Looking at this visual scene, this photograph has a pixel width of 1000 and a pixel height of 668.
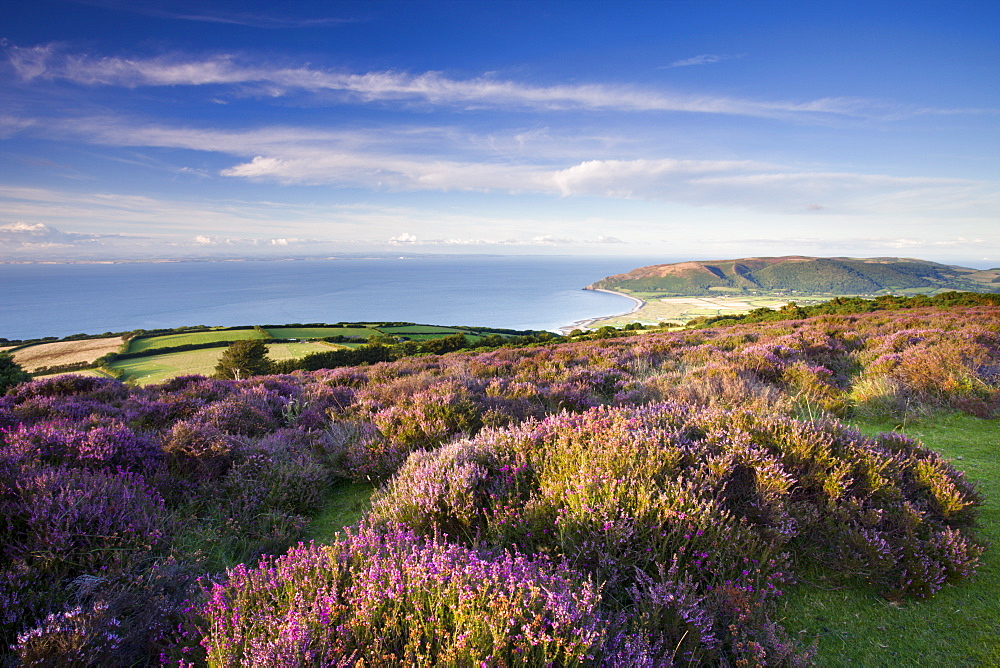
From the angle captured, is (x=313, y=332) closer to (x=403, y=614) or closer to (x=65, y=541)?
(x=65, y=541)

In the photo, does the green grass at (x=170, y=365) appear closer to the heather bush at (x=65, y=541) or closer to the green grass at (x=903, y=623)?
the heather bush at (x=65, y=541)

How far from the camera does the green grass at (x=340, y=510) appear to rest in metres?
3.73

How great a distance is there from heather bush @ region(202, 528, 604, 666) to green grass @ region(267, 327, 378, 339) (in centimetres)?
4814

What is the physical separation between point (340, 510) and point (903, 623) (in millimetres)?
4327

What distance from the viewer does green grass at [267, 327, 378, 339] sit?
49556 millimetres

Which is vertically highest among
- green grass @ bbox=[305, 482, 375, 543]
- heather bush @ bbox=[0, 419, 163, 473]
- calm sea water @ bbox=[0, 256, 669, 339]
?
calm sea water @ bbox=[0, 256, 669, 339]

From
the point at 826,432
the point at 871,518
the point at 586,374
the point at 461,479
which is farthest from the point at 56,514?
the point at 586,374

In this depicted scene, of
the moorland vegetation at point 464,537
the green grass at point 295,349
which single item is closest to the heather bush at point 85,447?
the moorland vegetation at point 464,537

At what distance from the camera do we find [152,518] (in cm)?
320

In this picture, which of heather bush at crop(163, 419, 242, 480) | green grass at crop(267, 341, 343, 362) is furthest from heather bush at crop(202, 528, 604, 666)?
green grass at crop(267, 341, 343, 362)

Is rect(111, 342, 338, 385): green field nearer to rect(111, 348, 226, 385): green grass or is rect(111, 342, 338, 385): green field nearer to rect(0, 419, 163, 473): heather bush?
rect(111, 348, 226, 385): green grass

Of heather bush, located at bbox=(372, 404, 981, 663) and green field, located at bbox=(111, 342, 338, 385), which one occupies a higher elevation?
heather bush, located at bbox=(372, 404, 981, 663)

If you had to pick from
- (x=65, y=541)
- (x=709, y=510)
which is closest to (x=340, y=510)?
(x=65, y=541)

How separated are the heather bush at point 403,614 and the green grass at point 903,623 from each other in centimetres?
148
